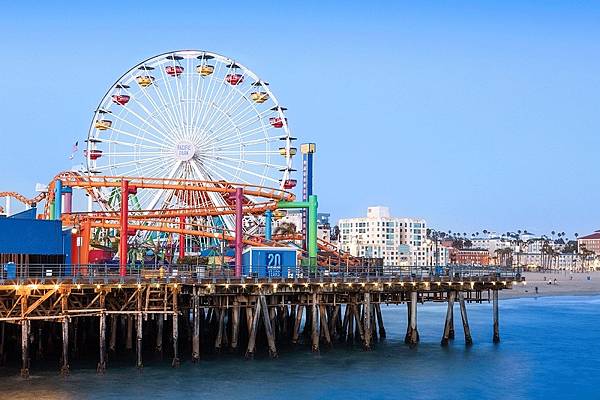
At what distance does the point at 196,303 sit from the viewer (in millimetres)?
45344

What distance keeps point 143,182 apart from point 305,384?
30.5m

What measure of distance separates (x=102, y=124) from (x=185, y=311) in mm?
23475

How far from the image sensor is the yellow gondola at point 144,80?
240ft

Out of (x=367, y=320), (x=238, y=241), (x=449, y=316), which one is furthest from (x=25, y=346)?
(x=449, y=316)

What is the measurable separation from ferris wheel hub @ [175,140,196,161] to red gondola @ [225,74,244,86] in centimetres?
624

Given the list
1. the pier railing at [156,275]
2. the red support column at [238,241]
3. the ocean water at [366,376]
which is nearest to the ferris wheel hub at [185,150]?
Answer: the pier railing at [156,275]

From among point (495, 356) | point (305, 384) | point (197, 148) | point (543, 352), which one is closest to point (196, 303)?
point (305, 384)

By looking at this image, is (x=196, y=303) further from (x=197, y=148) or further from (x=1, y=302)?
(x=197, y=148)

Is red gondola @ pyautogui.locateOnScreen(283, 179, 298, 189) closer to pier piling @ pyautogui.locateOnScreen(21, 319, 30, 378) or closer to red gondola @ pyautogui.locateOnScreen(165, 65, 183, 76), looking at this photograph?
red gondola @ pyautogui.locateOnScreen(165, 65, 183, 76)

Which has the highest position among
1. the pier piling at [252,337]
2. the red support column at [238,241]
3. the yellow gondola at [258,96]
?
the yellow gondola at [258,96]

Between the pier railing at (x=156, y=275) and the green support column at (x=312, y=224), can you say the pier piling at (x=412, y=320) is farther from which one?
the green support column at (x=312, y=224)

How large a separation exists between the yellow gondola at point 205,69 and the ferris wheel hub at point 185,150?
6107 mm

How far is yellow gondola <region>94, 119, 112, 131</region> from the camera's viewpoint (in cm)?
7331

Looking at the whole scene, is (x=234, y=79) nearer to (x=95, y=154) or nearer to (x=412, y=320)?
(x=95, y=154)
